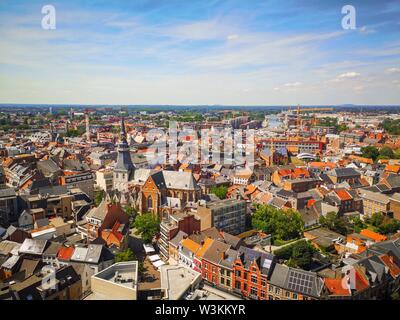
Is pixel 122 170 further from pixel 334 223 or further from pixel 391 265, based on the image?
pixel 391 265

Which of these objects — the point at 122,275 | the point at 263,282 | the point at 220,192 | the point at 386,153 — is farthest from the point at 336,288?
the point at 386,153

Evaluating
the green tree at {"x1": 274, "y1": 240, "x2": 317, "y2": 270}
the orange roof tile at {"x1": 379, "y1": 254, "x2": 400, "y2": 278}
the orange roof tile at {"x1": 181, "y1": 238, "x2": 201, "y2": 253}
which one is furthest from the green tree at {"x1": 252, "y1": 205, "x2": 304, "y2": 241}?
the orange roof tile at {"x1": 181, "y1": 238, "x2": 201, "y2": 253}

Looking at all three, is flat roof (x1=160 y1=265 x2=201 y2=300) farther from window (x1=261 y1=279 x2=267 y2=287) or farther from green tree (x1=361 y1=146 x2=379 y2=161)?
green tree (x1=361 y1=146 x2=379 y2=161)

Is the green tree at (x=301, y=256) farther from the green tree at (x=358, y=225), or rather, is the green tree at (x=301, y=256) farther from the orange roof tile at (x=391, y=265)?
the green tree at (x=358, y=225)

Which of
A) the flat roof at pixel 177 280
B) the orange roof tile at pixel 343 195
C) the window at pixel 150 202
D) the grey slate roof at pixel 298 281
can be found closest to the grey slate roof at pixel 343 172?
the orange roof tile at pixel 343 195

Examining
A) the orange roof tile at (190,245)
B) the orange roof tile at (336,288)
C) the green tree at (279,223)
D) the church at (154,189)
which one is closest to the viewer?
the orange roof tile at (336,288)

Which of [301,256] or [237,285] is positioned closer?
[237,285]

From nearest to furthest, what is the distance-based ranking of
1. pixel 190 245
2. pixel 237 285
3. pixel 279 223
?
pixel 237 285 < pixel 190 245 < pixel 279 223
